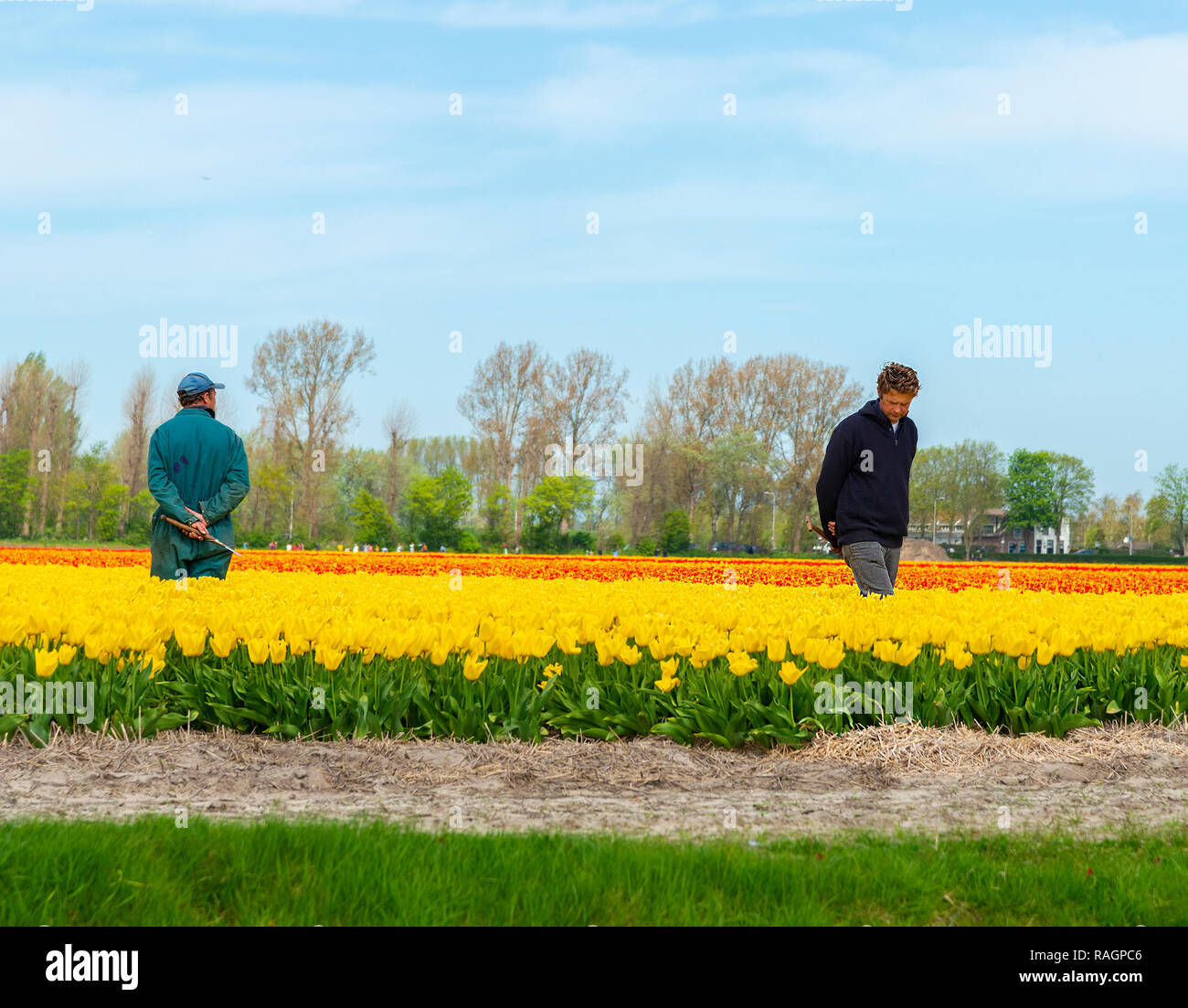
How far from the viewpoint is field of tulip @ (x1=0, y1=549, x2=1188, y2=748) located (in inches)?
184

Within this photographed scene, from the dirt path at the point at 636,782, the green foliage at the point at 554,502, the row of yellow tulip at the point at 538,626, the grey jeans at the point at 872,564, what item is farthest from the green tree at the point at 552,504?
the dirt path at the point at 636,782

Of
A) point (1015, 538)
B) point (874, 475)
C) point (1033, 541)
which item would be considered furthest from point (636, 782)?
point (1015, 538)

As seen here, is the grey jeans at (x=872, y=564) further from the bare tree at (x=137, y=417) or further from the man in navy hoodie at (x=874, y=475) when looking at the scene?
the bare tree at (x=137, y=417)

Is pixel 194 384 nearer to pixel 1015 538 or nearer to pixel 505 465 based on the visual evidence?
pixel 505 465

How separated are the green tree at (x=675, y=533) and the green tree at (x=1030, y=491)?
1553 inches

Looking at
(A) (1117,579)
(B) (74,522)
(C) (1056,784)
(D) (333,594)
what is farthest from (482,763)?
(B) (74,522)

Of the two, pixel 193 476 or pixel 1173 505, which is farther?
pixel 1173 505

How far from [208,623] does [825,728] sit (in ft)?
10.4

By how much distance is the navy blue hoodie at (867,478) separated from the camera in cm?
649

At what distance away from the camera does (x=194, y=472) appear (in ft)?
21.6

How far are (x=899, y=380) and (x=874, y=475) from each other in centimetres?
61

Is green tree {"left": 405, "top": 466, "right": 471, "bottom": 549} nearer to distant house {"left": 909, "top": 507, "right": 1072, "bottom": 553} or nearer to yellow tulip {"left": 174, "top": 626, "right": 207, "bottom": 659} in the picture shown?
yellow tulip {"left": 174, "top": 626, "right": 207, "bottom": 659}

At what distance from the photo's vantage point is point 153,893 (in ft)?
8.64

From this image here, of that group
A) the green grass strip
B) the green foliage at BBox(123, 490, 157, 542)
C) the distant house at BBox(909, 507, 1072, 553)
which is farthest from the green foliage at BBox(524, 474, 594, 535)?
the distant house at BBox(909, 507, 1072, 553)
